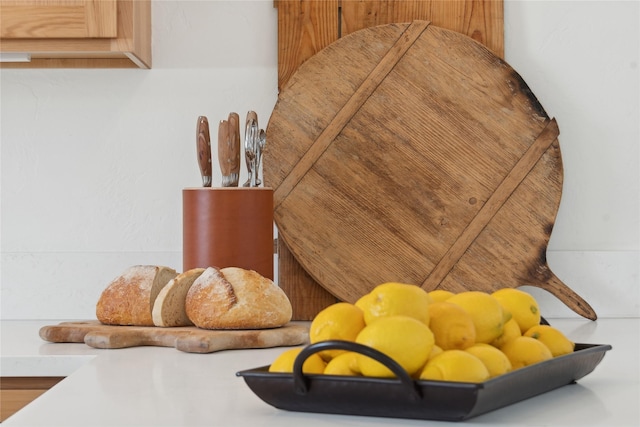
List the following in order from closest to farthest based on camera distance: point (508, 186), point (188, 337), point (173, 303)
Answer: point (188, 337) < point (173, 303) < point (508, 186)

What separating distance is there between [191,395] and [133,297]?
1.57ft

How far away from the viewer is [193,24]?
1.90 m

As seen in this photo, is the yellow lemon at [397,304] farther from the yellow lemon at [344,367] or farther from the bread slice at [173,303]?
the bread slice at [173,303]

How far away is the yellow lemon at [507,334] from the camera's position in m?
0.97

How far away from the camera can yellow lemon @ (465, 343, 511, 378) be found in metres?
0.87

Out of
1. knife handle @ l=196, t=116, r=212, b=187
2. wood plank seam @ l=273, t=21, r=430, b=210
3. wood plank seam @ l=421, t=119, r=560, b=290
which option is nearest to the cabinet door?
knife handle @ l=196, t=116, r=212, b=187

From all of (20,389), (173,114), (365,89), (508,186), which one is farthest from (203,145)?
(508,186)

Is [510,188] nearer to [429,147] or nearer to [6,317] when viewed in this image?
[429,147]

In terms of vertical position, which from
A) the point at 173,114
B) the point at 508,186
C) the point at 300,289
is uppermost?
the point at 173,114

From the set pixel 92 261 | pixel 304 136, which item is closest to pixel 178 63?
pixel 304 136

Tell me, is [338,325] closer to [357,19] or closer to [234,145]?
[234,145]

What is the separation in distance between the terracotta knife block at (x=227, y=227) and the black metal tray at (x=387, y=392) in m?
0.68

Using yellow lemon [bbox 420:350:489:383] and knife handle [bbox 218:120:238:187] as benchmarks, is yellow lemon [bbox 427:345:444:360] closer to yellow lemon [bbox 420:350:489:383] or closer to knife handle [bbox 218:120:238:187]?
yellow lemon [bbox 420:350:489:383]

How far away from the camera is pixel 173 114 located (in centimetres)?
189
